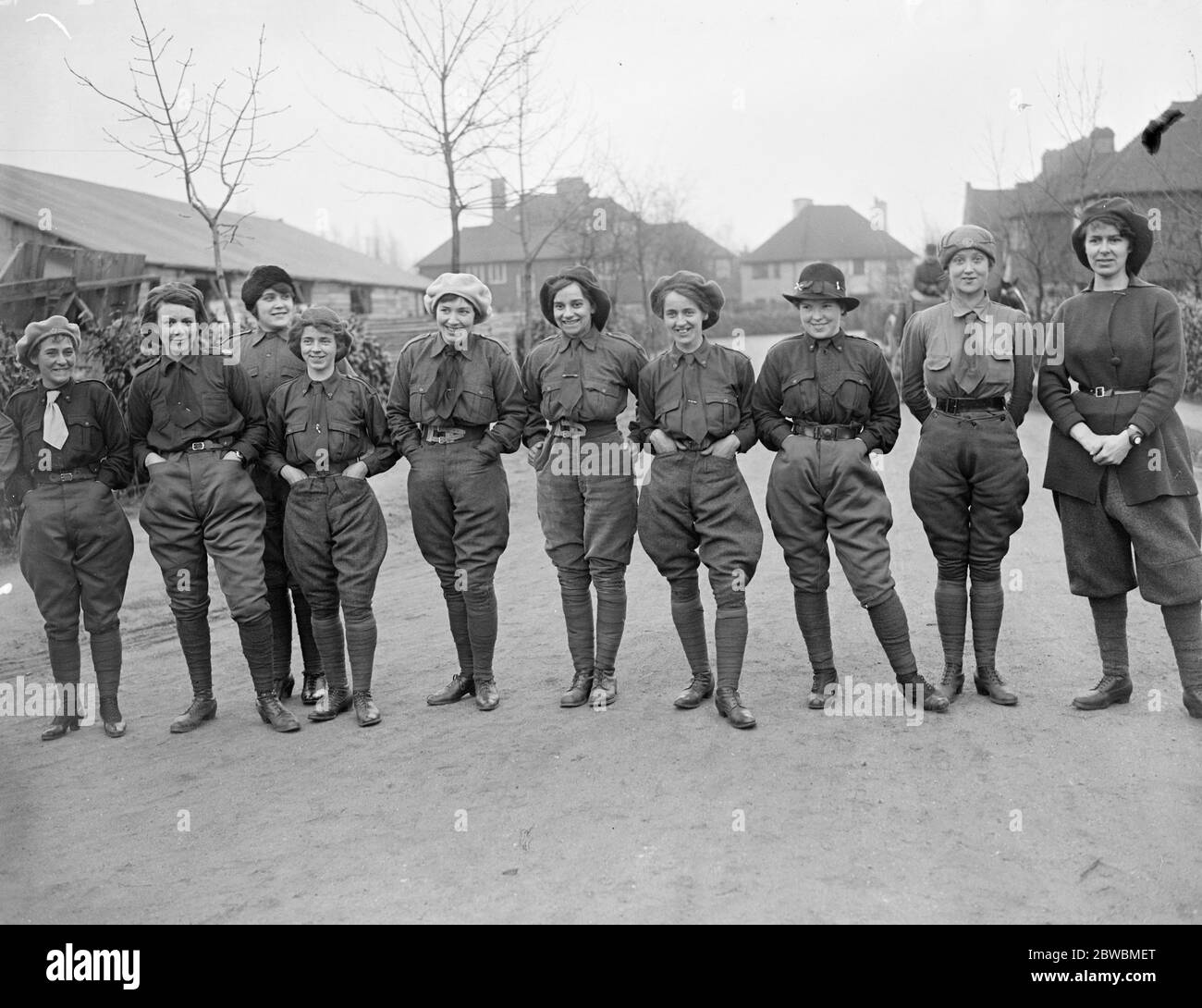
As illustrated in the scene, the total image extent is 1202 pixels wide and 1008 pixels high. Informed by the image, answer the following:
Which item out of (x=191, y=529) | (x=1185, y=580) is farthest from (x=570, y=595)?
(x=1185, y=580)

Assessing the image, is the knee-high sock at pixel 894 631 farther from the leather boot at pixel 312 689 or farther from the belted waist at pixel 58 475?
the belted waist at pixel 58 475

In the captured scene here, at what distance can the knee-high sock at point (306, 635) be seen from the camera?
5.96 m

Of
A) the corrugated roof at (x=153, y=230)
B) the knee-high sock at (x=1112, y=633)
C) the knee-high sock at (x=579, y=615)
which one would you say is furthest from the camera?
the corrugated roof at (x=153, y=230)

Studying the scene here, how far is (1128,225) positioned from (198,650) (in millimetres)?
4814

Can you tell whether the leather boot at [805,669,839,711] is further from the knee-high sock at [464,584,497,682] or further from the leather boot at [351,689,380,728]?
the leather boot at [351,689,380,728]

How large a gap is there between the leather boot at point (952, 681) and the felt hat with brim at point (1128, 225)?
6.42 ft

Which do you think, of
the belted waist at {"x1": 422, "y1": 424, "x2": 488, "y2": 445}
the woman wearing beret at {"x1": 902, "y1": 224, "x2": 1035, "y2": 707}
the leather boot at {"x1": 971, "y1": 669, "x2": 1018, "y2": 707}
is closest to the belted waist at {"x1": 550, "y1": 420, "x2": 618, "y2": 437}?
the belted waist at {"x1": 422, "y1": 424, "x2": 488, "y2": 445}

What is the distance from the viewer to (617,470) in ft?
18.1

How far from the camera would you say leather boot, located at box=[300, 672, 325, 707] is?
5.89 m

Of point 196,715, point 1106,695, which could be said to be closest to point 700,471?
point 1106,695

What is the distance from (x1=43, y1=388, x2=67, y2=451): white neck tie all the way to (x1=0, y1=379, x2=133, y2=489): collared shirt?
2 centimetres

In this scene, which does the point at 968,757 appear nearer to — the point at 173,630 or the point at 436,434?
the point at 436,434

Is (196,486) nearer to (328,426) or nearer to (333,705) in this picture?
(328,426)

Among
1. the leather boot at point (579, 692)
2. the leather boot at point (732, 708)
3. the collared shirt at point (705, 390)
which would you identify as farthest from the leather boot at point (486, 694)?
the collared shirt at point (705, 390)
